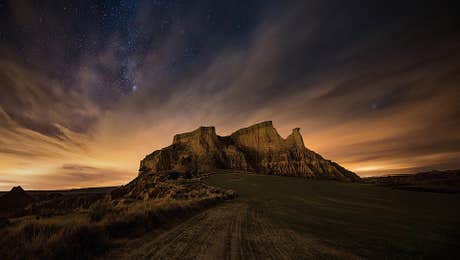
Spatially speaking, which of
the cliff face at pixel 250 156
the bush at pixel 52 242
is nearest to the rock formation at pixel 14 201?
the cliff face at pixel 250 156

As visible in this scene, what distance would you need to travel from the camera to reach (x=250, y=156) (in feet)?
337

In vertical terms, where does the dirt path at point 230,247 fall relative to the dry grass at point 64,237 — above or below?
below

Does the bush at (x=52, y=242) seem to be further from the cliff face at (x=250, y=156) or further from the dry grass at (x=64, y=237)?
the cliff face at (x=250, y=156)

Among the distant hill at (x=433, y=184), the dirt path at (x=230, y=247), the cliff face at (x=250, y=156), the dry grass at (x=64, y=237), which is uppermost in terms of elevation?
the cliff face at (x=250, y=156)

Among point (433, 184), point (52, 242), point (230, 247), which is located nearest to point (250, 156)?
point (433, 184)

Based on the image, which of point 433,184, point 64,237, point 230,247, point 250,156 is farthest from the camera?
point 250,156

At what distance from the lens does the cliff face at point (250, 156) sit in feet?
282

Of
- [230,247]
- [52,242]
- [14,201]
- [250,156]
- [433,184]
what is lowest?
[433,184]

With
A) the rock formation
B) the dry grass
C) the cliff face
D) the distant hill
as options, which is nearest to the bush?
the dry grass

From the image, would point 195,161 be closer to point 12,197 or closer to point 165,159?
point 165,159

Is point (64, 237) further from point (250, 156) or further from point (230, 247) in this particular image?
point (250, 156)

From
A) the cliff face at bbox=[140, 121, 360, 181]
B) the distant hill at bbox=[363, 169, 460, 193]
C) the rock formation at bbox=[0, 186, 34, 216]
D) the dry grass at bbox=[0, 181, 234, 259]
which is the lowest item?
the distant hill at bbox=[363, 169, 460, 193]

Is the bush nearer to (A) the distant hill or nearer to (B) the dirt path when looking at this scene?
(B) the dirt path

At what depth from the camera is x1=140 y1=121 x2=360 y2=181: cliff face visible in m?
86.0
